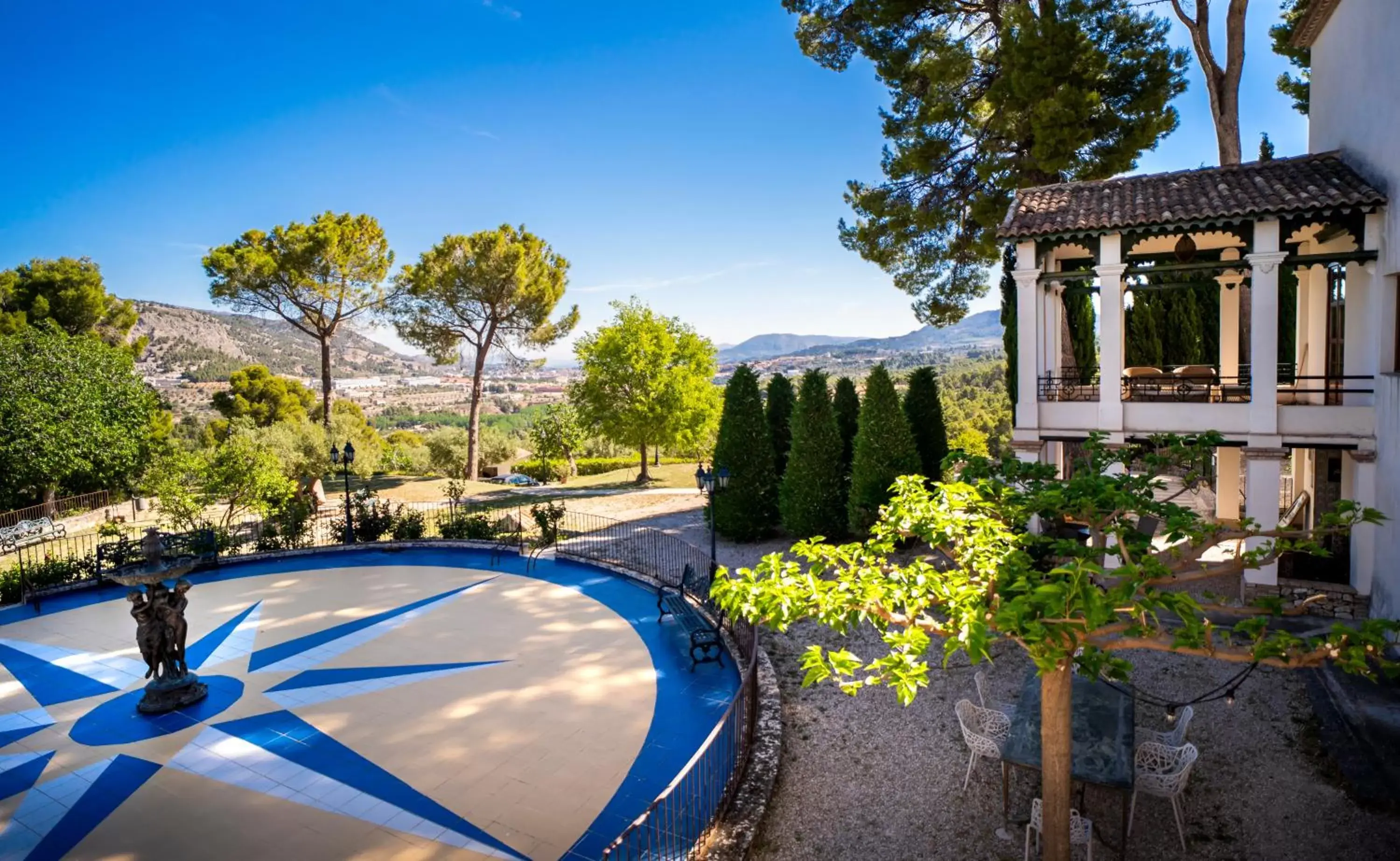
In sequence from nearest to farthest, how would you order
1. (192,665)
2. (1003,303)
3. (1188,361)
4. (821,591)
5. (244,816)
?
(821,591), (244,816), (192,665), (1003,303), (1188,361)

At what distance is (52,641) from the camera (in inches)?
459

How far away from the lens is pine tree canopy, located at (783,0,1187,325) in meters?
15.4

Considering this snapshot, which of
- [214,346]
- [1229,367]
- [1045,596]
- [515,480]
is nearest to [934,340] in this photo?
[214,346]

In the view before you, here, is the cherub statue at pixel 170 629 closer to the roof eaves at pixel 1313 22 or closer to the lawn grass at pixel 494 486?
the lawn grass at pixel 494 486

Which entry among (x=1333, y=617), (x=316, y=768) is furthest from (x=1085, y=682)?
(x=316, y=768)

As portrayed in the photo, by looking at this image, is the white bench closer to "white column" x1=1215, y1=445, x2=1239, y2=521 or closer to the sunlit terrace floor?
the sunlit terrace floor

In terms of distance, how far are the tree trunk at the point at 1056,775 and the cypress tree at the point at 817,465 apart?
1028 centimetres

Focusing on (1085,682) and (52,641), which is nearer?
(1085,682)

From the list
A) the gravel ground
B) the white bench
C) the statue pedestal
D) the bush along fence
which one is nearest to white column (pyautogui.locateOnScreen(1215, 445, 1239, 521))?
the gravel ground

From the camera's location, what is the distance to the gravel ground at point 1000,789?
582 centimetres

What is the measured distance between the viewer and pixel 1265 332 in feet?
35.0

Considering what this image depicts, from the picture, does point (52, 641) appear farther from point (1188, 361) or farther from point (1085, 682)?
point (1188, 361)

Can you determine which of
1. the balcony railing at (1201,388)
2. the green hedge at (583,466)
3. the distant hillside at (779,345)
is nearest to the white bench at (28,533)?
the green hedge at (583,466)

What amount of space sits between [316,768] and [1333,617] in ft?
43.3
